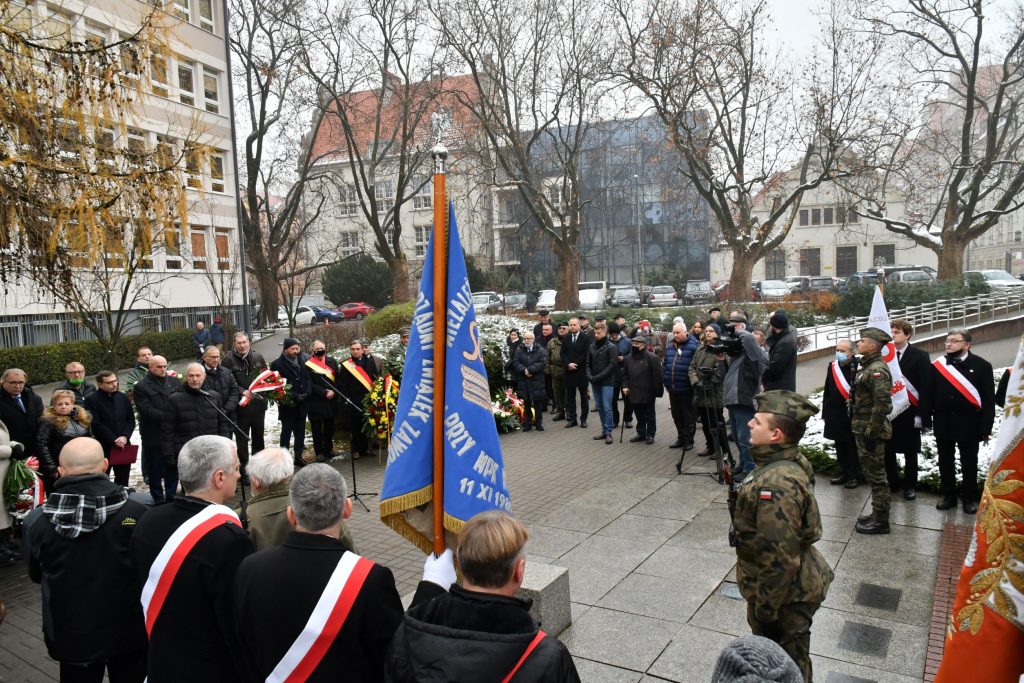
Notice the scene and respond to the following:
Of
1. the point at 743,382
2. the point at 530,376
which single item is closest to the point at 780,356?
the point at 743,382

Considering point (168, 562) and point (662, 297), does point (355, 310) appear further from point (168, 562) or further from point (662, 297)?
point (168, 562)

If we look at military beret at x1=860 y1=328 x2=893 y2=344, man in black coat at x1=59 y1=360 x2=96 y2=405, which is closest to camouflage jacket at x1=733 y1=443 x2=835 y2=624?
military beret at x1=860 y1=328 x2=893 y2=344

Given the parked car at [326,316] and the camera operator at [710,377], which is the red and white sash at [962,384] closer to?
the camera operator at [710,377]

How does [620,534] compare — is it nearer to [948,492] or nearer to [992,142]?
[948,492]

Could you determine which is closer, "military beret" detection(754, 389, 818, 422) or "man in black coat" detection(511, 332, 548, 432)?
"military beret" detection(754, 389, 818, 422)

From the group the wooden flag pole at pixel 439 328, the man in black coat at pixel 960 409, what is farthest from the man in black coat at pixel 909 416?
the wooden flag pole at pixel 439 328

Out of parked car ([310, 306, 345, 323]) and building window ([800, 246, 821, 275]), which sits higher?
building window ([800, 246, 821, 275])

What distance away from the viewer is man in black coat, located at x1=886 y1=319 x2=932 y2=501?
7.79 m

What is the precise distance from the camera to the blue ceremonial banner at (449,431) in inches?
139

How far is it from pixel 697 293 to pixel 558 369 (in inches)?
1368

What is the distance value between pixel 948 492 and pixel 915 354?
152 cm

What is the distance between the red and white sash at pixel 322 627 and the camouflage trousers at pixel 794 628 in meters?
2.17

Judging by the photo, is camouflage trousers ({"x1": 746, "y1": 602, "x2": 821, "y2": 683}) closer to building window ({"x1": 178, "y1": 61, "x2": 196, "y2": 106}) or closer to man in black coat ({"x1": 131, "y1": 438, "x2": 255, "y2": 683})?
man in black coat ({"x1": 131, "y1": 438, "x2": 255, "y2": 683})

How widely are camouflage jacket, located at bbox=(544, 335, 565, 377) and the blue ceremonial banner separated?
9.55m
